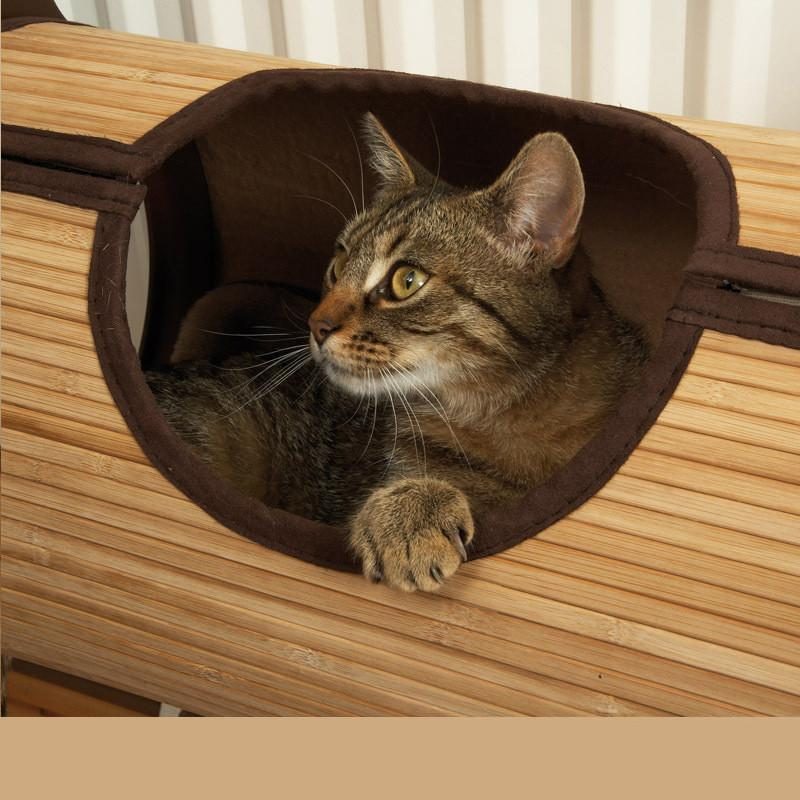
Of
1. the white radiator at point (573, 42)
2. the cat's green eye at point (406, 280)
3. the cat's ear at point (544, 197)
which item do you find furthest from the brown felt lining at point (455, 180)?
the white radiator at point (573, 42)

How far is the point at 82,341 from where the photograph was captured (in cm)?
119

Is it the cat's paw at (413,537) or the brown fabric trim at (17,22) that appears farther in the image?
the brown fabric trim at (17,22)

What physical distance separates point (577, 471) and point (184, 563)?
1.48ft

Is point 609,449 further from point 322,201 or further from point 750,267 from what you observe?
point 322,201

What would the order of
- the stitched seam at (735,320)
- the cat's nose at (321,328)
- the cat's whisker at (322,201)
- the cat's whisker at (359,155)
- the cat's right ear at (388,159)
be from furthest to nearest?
1. the cat's whisker at (322,201)
2. the cat's whisker at (359,155)
3. the cat's right ear at (388,159)
4. the cat's nose at (321,328)
5. the stitched seam at (735,320)

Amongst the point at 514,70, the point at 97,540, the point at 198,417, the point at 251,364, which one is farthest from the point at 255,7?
the point at 97,540

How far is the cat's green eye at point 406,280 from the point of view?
126 cm

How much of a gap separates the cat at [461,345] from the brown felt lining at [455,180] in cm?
10

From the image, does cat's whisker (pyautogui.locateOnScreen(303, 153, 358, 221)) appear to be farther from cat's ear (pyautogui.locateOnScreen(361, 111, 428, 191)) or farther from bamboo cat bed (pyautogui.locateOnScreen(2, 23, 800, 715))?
bamboo cat bed (pyautogui.locateOnScreen(2, 23, 800, 715))

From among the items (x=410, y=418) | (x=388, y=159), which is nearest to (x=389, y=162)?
(x=388, y=159)

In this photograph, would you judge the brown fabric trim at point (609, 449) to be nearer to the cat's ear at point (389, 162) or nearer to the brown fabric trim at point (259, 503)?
the brown fabric trim at point (259, 503)

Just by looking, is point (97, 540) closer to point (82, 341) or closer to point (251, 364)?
point (82, 341)

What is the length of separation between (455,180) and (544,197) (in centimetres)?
51

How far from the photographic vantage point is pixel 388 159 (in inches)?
56.2
